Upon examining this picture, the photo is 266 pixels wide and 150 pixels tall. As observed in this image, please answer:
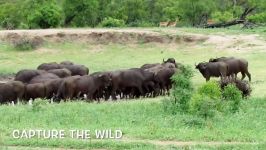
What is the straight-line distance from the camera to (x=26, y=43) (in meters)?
34.7

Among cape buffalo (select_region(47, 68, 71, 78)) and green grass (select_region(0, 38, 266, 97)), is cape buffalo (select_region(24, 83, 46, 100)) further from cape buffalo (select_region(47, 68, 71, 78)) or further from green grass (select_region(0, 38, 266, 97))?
green grass (select_region(0, 38, 266, 97))

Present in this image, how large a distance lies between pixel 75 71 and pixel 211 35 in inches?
530

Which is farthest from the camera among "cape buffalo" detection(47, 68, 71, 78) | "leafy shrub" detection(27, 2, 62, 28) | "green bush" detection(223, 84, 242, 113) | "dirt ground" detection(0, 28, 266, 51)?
"leafy shrub" detection(27, 2, 62, 28)

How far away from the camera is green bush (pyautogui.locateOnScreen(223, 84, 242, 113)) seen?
1486cm

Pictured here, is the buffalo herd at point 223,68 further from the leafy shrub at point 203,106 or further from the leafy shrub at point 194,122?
the leafy shrub at point 194,122

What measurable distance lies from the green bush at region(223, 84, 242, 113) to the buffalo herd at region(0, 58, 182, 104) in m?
2.94

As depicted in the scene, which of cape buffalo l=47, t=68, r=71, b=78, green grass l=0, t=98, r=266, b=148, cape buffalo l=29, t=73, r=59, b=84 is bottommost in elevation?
cape buffalo l=47, t=68, r=71, b=78

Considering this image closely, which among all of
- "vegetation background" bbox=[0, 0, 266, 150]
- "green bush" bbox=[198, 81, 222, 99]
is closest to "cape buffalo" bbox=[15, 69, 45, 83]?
"vegetation background" bbox=[0, 0, 266, 150]

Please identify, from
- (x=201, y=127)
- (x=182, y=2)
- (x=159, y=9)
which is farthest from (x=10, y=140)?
(x=159, y=9)

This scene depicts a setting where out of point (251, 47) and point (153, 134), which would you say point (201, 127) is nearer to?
point (153, 134)

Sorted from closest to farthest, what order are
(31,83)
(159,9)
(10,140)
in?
(10,140) → (31,83) → (159,9)

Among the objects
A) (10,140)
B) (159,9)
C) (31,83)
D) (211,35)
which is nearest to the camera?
(10,140)

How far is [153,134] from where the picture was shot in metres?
11.9

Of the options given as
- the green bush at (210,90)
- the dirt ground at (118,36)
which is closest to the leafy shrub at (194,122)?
the green bush at (210,90)
